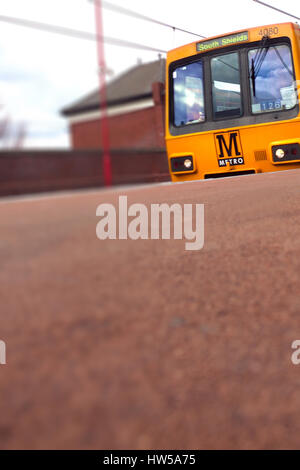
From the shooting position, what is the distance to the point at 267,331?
3.72 meters

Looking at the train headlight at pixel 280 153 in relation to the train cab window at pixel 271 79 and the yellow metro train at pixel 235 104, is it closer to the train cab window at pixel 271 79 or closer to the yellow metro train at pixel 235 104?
the yellow metro train at pixel 235 104

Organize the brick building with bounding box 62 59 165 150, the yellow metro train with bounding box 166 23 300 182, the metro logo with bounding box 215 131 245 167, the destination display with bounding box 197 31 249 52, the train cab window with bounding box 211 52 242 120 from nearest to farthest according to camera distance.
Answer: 1. the brick building with bounding box 62 59 165 150
2. the yellow metro train with bounding box 166 23 300 182
3. the metro logo with bounding box 215 131 245 167
4. the destination display with bounding box 197 31 249 52
5. the train cab window with bounding box 211 52 242 120

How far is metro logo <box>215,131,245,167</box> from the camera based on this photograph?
6.11 metres

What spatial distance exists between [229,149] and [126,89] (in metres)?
2.31

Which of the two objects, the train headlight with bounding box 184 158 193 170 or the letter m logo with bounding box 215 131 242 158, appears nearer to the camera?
the letter m logo with bounding box 215 131 242 158

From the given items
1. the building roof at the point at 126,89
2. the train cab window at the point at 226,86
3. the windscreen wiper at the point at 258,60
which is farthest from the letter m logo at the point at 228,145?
the building roof at the point at 126,89

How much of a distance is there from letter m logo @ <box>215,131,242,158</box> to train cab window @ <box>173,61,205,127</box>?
54cm

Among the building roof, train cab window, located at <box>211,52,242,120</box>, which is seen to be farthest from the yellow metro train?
the building roof

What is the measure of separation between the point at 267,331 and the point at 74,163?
185cm

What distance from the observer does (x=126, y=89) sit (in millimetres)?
4203

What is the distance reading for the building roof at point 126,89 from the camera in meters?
3.22

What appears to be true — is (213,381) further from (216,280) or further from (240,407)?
(216,280)

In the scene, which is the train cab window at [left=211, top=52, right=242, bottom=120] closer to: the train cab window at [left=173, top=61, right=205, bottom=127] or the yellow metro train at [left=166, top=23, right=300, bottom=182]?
the yellow metro train at [left=166, top=23, right=300, bottom=182]

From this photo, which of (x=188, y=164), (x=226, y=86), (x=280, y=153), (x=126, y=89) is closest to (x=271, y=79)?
(x=226, y=86)
